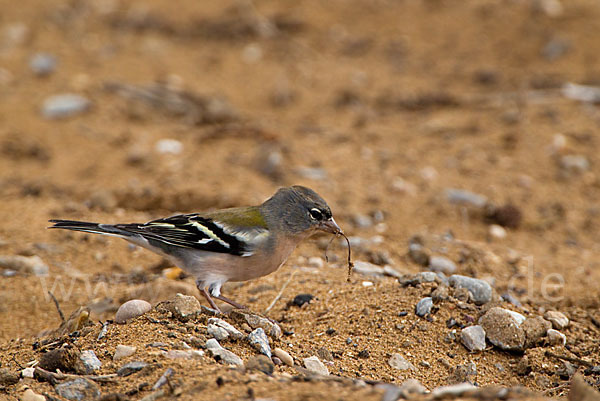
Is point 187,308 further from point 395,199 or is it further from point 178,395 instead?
point 395,199

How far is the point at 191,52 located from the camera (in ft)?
41.0

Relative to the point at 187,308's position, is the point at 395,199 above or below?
below

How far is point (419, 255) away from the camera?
6656 millimetres

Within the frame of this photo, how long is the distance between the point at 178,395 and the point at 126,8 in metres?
11.6

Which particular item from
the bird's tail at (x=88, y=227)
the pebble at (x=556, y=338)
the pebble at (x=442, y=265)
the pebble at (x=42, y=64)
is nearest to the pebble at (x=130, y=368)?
the bird's tail at (x=88, y=227)

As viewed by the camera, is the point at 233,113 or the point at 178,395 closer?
the point at 178,395

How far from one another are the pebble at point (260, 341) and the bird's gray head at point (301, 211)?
3.87 feet

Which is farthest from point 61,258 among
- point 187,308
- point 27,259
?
point 187,308

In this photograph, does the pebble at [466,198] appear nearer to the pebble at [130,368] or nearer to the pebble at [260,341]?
the pebble at [260,341]

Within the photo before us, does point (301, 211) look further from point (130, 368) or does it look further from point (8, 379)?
point (8, 379)

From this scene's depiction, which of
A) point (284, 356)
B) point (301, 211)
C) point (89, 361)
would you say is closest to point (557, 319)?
point (301, 211)

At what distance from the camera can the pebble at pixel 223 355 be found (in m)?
4.11

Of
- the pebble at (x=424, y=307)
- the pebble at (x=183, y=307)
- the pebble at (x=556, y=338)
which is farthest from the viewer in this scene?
the pebble at (x=424, y=307)

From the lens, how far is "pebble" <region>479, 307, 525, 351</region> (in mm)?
4840
